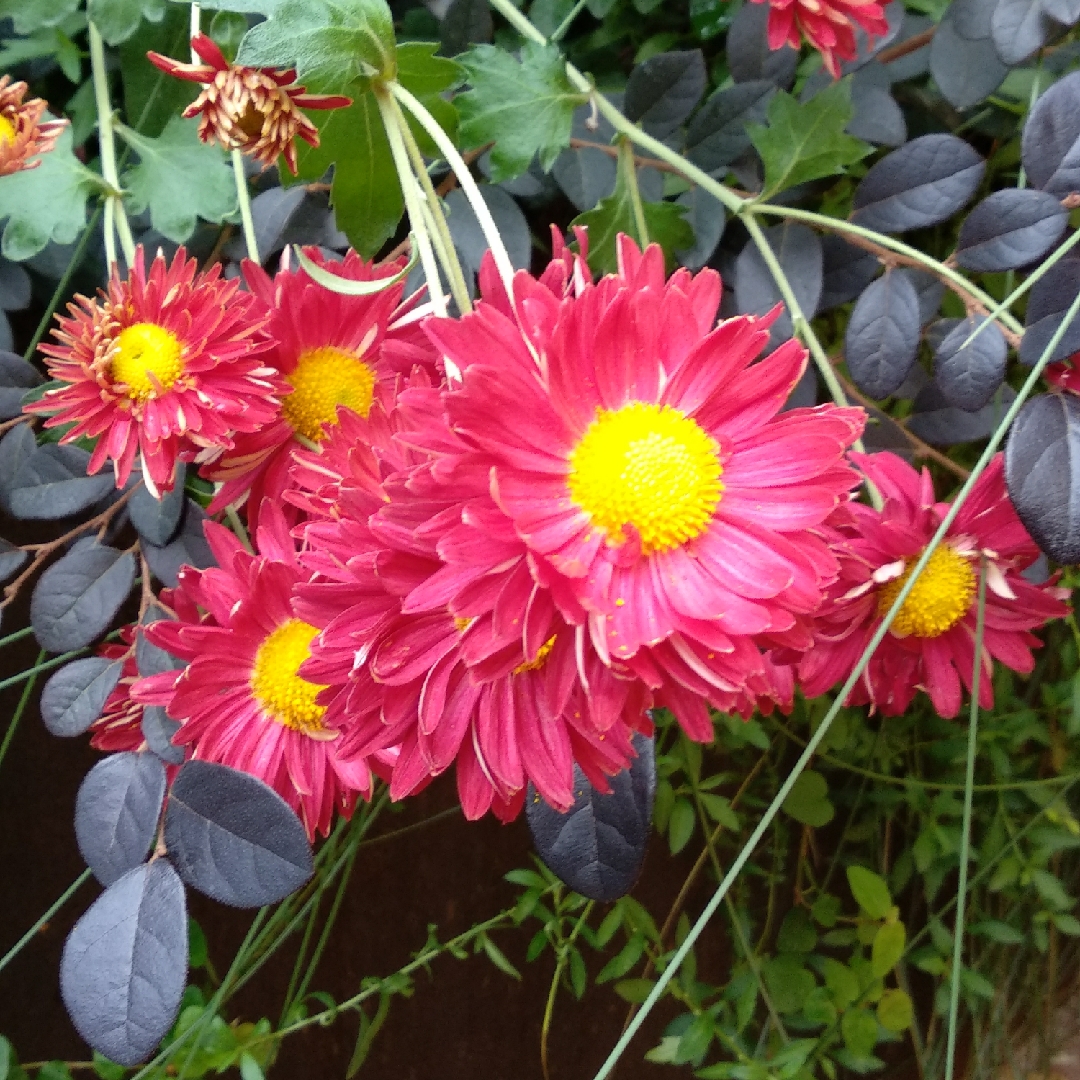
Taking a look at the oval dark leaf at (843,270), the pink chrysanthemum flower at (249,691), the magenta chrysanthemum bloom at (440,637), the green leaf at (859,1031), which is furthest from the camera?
the green leaf at (859,1031)

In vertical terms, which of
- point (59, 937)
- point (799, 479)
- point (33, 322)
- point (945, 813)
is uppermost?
point (799, 479)

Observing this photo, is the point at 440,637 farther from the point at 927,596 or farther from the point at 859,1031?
the point at 859,1031

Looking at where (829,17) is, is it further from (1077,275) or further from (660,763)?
(660,763)

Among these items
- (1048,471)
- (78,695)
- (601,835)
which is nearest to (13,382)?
(78,695)

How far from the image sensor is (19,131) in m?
0.41

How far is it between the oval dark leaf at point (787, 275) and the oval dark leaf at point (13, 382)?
0.37 metres

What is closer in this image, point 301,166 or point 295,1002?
point 301,166

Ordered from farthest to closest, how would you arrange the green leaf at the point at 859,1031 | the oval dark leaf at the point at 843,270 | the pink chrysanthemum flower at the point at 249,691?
the green leaf at the point at 859,1031 < the oval dark leaf at the point at 843,270 < the pink chrysanthemum flower at the point at 249,691

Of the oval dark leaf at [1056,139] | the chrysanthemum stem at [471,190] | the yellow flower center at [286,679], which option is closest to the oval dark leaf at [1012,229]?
the oval dark leaf at [1056,139]

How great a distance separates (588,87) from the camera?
432mm

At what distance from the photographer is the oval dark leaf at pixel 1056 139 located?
372 millimetres

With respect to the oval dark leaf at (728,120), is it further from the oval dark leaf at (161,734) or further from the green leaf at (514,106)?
the oval dark leaf at (161,734)

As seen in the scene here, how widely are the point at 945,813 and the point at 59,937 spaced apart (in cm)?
65

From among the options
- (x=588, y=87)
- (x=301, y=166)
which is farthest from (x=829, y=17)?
(x=301, y=166)
